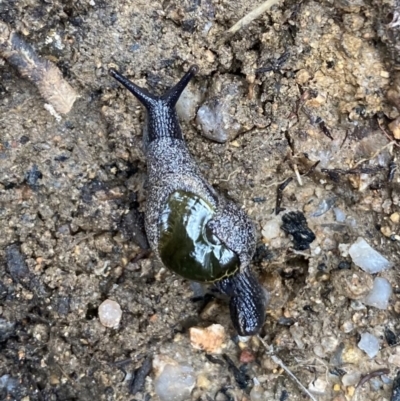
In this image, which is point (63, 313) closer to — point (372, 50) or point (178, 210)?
point (178, 210)

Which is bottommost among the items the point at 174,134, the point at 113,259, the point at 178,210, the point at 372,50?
the point at 113,259

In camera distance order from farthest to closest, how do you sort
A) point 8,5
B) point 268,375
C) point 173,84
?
point 268,375 < point 173,84 < point 8,5

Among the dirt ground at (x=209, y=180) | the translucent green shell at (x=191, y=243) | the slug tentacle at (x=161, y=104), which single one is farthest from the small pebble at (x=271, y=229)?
the slug tentacle at (x=161, y=104)

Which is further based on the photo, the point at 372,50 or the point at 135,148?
the point at 135,148

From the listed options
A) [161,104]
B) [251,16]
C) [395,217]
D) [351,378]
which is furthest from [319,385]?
[251,16]

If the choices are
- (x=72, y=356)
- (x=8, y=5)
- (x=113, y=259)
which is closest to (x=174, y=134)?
(x=113, y=259)

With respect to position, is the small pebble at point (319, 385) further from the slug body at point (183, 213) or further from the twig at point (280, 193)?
the twig at point (280, 193)

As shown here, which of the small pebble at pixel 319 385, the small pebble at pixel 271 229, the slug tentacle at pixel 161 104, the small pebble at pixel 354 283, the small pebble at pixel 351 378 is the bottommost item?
the small pebble at pixel 319 385

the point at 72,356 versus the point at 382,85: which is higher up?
the point at 382,85
